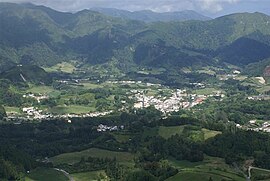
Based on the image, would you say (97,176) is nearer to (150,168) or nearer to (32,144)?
(150,168)

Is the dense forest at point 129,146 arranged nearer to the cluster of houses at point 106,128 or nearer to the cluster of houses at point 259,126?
the cluster of houses at point 106,128

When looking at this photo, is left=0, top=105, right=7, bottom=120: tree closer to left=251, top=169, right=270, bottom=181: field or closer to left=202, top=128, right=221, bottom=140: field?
left=202, top=128, right=221, bottom=140: field

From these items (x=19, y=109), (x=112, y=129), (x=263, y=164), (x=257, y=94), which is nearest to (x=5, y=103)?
(x=19, y=109)

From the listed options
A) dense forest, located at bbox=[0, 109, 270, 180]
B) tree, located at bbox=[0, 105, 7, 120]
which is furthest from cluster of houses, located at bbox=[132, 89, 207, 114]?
tree, located at bbox=[0, 105, 7, 120]

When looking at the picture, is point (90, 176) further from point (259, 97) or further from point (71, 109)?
point (259, 97)

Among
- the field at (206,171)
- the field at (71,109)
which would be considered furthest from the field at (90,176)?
the field at (71,109)

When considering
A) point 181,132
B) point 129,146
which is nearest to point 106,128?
point 129,146
